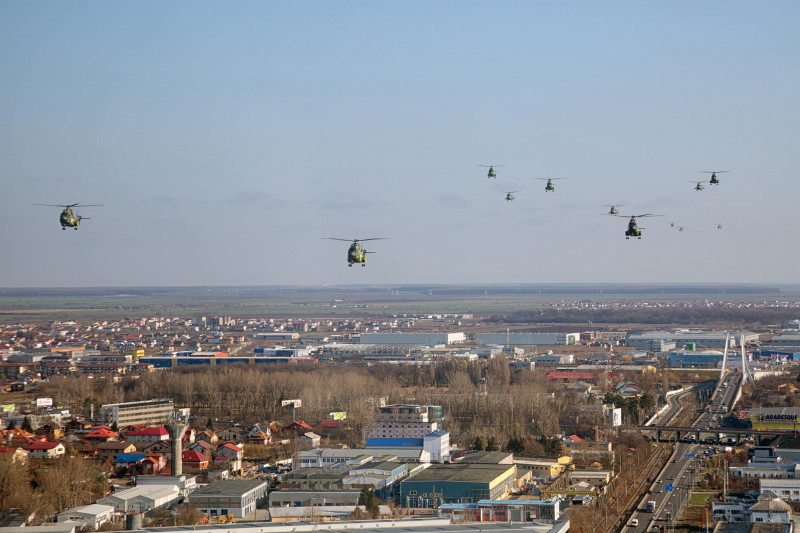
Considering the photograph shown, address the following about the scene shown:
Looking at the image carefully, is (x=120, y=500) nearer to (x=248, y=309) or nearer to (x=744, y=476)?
(x=744, y=476)

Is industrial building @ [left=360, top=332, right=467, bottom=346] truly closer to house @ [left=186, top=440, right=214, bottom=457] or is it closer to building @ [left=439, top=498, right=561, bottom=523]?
house @ [left=186, top=440, right=214, bottom=457]

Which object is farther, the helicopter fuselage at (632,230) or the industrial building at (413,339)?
the industrial building at (413,339)

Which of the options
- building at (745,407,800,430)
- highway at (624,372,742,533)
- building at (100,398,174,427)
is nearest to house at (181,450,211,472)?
building at (100,398,174,427)

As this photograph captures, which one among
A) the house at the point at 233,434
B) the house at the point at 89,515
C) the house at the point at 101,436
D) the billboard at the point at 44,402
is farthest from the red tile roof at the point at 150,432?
the house at the point at 89,515

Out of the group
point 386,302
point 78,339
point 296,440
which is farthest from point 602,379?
point 386,302

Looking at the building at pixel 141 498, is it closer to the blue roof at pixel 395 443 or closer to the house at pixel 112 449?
the house at pixel 112 449

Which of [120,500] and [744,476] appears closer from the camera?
[120,500]

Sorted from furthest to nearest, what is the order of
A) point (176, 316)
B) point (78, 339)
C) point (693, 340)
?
1. point (176, 316)
2. point (78, 339)
3. point (693, 340)
